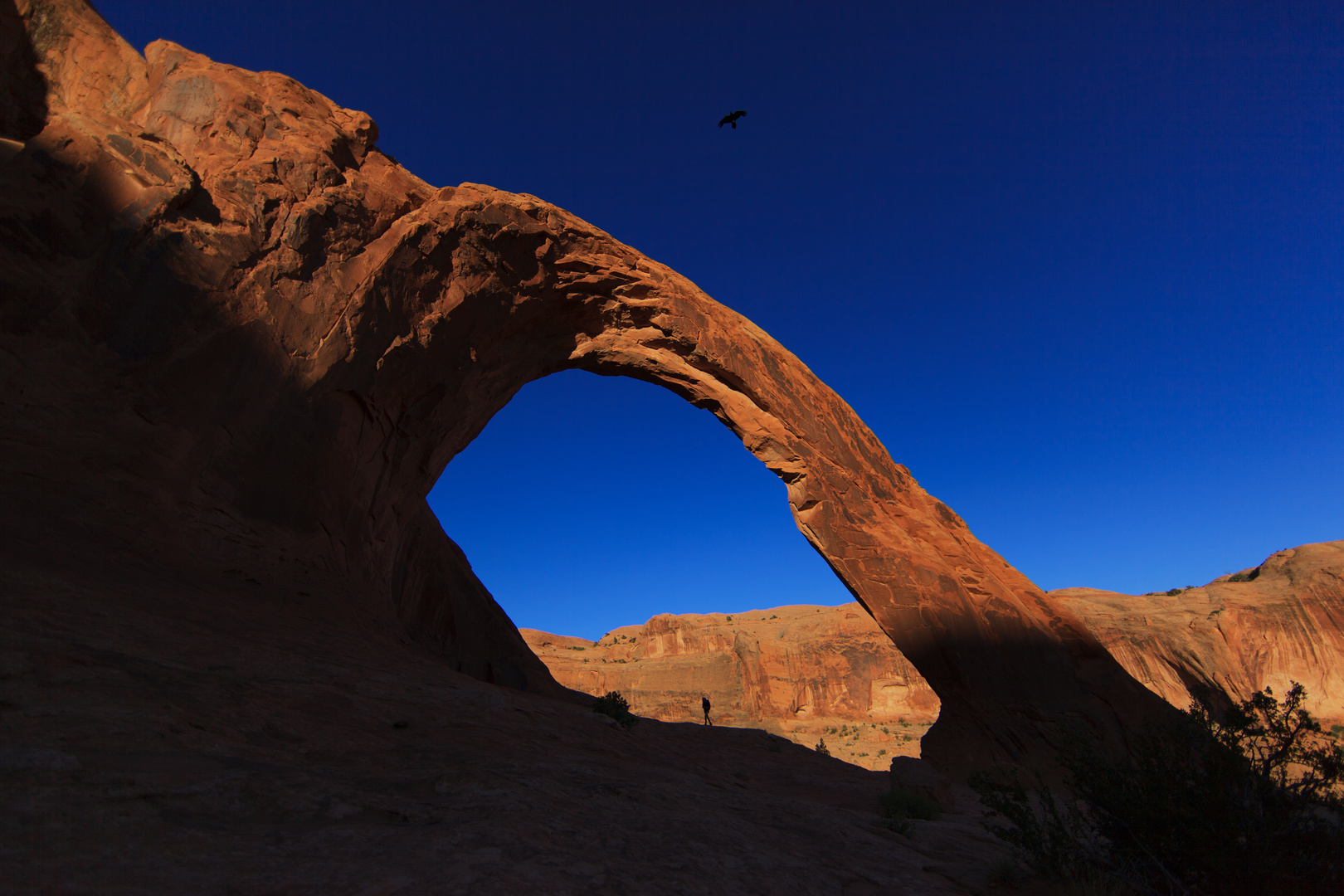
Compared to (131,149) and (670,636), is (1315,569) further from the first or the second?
(131,149)

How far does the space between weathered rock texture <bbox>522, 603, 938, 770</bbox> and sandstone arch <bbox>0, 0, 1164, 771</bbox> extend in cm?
2772

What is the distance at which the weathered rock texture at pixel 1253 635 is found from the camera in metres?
26.7

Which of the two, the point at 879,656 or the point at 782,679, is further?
the point at 782,679

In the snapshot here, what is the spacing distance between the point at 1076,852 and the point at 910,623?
8002mm

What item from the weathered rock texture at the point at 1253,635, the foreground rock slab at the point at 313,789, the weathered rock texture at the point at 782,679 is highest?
the weathered rock texture at the point at 1253,635

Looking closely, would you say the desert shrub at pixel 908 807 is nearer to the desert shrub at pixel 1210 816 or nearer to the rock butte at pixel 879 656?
the desert shrub at pixel 1210 816

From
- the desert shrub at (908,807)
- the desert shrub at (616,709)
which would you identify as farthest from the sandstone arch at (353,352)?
the desert shrub at (908,807)

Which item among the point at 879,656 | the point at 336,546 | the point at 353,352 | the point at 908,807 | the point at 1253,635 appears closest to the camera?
the point at 908,807

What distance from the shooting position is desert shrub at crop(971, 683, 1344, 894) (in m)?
4.05

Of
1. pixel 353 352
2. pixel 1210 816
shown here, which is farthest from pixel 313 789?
pixel 353 352

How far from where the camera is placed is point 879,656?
41.9m

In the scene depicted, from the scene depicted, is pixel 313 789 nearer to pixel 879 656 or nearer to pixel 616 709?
pixel 616 709

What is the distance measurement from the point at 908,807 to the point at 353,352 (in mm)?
10802

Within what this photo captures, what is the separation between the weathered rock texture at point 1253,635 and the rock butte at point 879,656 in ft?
0.16
